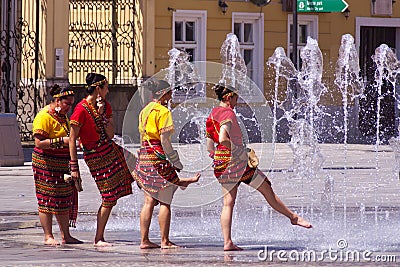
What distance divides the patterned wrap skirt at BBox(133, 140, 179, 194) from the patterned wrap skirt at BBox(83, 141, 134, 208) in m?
0.24

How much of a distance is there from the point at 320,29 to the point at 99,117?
21480mm

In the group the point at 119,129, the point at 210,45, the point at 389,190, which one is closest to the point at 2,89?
the point at 119,129

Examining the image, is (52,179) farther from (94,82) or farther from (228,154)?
(228,154)

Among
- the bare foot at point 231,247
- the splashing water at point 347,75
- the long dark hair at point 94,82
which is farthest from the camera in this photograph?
the splashing water at point 347,75

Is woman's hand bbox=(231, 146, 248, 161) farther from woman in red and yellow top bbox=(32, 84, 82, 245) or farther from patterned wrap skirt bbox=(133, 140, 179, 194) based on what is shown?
woman in red and yellow top bbox=(32, 84, 82, 245)

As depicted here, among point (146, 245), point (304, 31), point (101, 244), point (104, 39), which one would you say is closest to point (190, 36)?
point (104, 39)

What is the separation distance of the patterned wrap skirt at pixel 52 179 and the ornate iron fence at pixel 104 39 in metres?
17.1

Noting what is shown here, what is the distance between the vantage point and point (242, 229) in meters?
12.6

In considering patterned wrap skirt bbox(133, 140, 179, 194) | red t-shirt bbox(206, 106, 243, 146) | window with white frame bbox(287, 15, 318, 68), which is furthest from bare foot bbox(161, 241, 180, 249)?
window with white frame bbox(287, 15, 318, 68)

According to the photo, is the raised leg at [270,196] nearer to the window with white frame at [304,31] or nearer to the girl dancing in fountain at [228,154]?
the girl dancing in fountain at [228,154]

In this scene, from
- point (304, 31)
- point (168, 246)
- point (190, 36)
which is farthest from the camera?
point (304, 31)

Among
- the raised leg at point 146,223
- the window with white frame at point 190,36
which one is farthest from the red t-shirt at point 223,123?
the window with white frame at point 190,36

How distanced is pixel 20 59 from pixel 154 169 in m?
17.0

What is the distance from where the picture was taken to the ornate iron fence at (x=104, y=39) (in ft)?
93.7
